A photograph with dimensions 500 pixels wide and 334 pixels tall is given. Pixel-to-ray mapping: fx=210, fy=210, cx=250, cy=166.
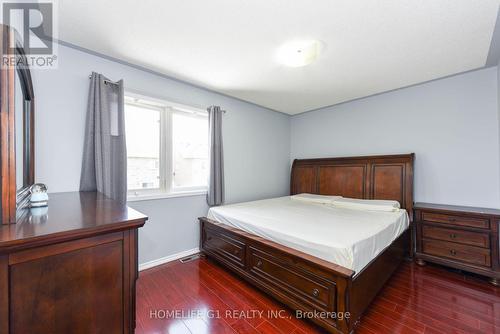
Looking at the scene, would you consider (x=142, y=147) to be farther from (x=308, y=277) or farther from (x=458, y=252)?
(x=458, y=252)

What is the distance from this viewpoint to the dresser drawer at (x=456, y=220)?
7.55 feet

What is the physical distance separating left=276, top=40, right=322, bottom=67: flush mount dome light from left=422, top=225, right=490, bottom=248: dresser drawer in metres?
2.53

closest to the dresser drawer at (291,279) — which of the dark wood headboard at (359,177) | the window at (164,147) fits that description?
the window at (164,147)

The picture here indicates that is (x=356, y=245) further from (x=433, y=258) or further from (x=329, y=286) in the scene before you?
(x=433, y=258)

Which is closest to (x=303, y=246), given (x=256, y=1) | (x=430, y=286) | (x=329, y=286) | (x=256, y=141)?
(x=329, y=286)

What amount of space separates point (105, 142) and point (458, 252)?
414cm

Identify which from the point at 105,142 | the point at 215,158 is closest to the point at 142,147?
the point at 105,142

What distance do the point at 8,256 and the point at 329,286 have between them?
1764mm

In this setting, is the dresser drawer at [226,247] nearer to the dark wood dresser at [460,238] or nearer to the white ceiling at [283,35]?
the white ceiling at [283,35]

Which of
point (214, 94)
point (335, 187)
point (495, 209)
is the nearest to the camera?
point (495, 209)

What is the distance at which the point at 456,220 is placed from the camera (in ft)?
8.02

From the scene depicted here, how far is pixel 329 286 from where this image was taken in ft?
5.21

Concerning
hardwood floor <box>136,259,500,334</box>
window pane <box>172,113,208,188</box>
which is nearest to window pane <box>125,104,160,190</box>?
window pane <box>172,113,208,188</box>

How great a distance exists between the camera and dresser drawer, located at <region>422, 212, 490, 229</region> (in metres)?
2.30
